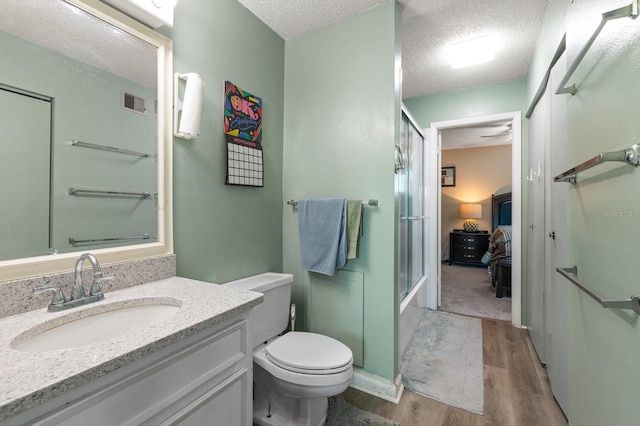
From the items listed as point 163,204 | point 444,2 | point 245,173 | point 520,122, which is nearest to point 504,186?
point 520,122

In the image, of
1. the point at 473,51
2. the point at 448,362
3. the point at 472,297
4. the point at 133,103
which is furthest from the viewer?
the point at 472,297

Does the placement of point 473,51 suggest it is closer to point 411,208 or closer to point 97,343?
point 411,208

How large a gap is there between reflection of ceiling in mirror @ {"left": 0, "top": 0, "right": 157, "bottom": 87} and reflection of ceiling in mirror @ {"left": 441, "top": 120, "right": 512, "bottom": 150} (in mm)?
3678

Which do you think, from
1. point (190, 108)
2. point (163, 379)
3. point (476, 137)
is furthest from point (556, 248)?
point (476, 137)

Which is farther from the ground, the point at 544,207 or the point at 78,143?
the point at 78,143

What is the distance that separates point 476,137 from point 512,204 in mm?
2276

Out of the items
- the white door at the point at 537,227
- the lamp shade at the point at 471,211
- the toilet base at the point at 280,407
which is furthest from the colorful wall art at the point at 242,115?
the lamp shade at the point at 471,211

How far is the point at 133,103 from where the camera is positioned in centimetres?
124

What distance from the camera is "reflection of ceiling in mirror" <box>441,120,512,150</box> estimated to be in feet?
13.4

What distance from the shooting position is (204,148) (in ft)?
4.93

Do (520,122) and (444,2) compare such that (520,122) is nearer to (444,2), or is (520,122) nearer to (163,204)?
(444,2)

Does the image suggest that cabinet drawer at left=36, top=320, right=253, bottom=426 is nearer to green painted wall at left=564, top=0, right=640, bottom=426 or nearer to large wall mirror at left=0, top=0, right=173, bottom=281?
large wall mirror at left=0, top=0, right=173, bottom=281

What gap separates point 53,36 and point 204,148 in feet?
2.20

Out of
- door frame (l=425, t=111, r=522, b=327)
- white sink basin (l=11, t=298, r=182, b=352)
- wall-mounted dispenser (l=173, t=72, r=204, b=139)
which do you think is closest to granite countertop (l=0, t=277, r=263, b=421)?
white sink basin (l=11, t=298, r=182, b=352)
